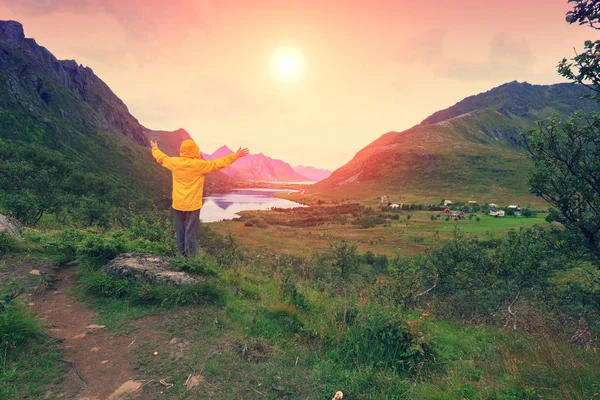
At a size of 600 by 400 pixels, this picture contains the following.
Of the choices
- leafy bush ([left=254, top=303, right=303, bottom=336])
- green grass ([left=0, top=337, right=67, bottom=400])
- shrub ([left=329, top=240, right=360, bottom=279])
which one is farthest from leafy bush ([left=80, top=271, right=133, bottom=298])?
shrub ([left=329, top=240, right=360, bottom=279])

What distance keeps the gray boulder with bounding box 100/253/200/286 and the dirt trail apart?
900 millimetres

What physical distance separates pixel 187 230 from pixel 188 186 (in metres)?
1.24

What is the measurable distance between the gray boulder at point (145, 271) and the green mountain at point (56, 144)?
20657 millimetres

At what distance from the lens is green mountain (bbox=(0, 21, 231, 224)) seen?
26.3 meters

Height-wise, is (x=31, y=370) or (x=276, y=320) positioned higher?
(x=31, y=370)

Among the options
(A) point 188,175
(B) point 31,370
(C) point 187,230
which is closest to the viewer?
(B) point 31,370

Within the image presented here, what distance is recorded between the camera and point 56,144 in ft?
384

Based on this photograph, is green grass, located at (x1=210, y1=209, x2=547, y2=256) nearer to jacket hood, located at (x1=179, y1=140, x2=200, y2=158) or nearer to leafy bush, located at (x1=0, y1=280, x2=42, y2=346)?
jacket hood, located at (x1=179, y1=140, x2=200, y2=158)

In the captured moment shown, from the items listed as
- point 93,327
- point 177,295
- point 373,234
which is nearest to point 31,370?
point 93,327

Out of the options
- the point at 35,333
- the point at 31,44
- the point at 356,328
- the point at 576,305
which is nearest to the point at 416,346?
the point at 356,328

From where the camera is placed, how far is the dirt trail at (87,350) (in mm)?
3312

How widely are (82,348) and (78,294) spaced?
84.7 inches

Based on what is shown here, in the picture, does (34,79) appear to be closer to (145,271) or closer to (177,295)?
(145,271)

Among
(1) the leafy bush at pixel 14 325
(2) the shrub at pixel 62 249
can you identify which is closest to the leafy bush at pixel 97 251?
(2) the shrub at pixel 62 249
